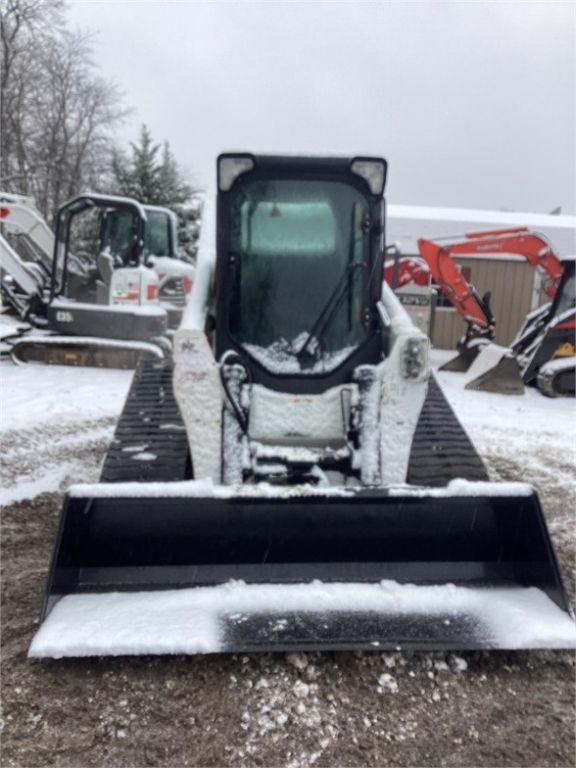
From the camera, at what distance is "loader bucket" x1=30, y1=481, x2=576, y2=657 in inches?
113

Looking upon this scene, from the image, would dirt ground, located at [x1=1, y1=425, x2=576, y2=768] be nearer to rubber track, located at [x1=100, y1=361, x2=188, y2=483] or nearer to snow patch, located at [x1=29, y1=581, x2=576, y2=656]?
snow patch, located at [x1=29, y1=581, x2=576, y2=656]

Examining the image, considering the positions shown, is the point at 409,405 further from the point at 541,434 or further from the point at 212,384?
the point at 541,434

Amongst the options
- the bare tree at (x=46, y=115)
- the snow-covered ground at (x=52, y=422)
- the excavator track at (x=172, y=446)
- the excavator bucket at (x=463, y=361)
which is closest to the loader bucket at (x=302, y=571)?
the excavator track at (x=172, y=446)

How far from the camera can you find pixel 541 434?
24.3ft

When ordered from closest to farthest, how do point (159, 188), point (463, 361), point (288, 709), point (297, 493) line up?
point (288, 709) → point (297, 493) → point (463, 361) → point (159, 188)

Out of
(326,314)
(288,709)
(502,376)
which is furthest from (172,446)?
(502,376)

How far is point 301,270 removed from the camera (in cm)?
393

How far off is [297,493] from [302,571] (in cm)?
44

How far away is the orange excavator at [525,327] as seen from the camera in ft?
31.3

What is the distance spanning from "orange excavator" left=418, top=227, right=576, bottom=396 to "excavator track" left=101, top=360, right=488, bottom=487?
191 inches

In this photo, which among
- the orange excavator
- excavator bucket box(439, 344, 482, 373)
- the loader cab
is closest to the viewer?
the loader cab

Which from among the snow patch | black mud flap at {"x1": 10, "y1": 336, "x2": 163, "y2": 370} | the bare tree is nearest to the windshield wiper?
the snow patch

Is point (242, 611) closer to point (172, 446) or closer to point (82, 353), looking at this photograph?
point (172, 446)

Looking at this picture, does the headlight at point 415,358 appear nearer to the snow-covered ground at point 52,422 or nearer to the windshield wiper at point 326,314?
the windshield wiper at point 326,314
